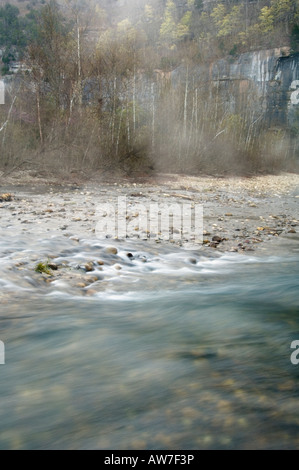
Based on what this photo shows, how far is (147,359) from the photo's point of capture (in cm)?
307

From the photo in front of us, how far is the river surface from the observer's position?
224 centimetres

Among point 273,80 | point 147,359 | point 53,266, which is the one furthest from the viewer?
point 273,80

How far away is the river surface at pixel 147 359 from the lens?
88.3 inches

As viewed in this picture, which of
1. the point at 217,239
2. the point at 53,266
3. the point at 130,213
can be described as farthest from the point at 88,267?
the point at 130,213

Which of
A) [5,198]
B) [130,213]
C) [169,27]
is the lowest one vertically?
[130,213]

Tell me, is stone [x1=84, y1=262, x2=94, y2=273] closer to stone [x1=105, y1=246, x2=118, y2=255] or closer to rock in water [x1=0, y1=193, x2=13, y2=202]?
stone [x1=105, y1=246, x2=118, y2=255]

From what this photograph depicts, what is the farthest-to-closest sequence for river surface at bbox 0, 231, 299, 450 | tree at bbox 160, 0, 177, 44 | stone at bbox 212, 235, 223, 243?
1. tree at bbox 160, 0, 177, 44
2. stone at bbox 212, 235, 223, 243
3. river surface at bbox 0, 231, 299, 450

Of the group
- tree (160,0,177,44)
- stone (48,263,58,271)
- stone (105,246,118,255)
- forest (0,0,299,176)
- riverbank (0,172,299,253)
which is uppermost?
tree (160,0,177,44)

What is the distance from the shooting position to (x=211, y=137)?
1248 inches

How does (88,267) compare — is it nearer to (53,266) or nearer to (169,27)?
(53,266)

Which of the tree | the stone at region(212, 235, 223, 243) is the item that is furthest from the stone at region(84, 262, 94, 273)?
the tree

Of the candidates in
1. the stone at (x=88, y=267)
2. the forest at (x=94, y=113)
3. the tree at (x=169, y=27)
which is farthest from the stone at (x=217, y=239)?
the tree at (x=169, y=27)

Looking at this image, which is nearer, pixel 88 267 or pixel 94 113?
pixel 88 267

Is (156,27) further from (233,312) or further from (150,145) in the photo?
(233,312)
